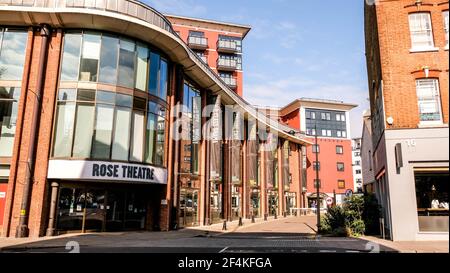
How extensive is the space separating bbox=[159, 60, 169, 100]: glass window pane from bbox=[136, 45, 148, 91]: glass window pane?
55.8 inches

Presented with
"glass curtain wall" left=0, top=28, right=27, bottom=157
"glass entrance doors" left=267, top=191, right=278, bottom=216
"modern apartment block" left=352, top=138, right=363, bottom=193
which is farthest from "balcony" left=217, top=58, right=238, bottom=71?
"modern apartment block" left=352, top=138, right=363, bottom=193

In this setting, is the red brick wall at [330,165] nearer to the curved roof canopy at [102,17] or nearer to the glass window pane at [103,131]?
the curved roof canopy at [102,17]

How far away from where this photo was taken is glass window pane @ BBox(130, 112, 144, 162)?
21297mm

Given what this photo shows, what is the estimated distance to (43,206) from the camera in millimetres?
18953

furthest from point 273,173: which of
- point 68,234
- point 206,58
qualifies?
point 68,234

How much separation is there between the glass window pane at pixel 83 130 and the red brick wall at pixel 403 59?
49.4 ft

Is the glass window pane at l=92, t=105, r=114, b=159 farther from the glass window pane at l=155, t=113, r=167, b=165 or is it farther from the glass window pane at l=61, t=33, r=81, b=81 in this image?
the glass window pane at l=155, t=113, r=167, b=165

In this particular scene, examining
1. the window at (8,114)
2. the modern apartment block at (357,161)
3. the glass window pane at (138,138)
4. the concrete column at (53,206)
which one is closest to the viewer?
the concrete column at (53,206)

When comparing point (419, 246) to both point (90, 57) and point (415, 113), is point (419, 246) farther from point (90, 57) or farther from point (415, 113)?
point (90, 57)

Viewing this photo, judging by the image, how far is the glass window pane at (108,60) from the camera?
68.5 feet

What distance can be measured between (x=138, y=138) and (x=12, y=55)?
823 centimetres

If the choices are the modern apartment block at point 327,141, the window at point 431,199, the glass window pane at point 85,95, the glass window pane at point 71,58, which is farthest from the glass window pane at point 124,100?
the modern apartment block at point 327,141

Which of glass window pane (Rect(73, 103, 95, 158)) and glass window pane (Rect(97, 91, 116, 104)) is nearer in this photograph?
glass window pane (Rect(73, 103, 95, 158))
